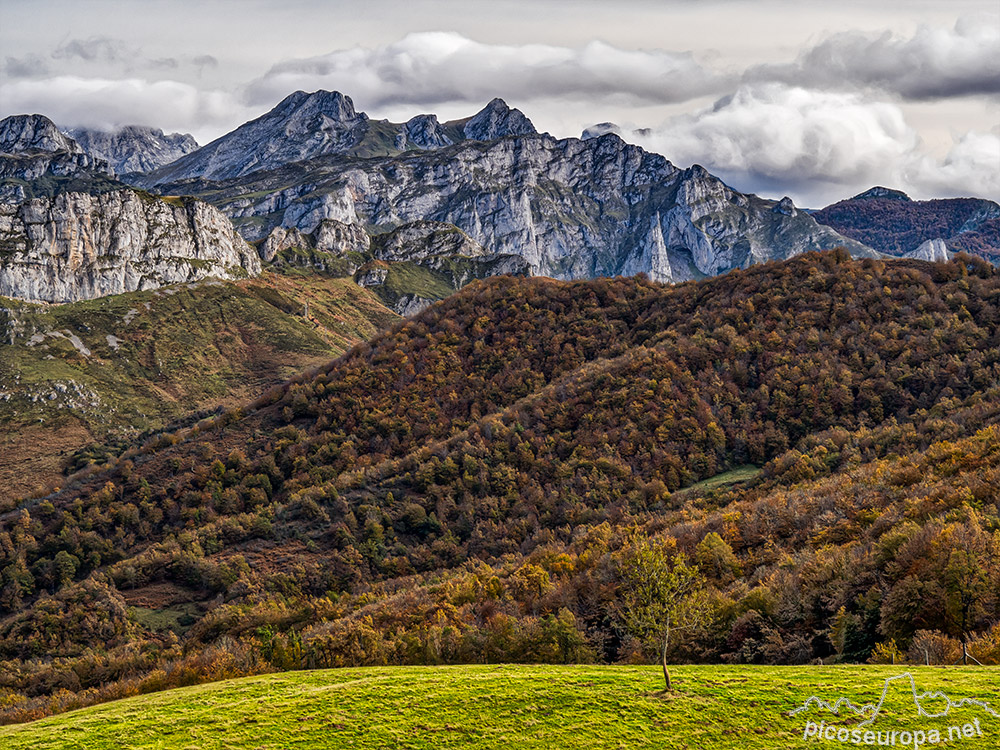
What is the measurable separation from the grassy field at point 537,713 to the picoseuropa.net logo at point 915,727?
0.07m

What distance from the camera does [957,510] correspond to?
109ft

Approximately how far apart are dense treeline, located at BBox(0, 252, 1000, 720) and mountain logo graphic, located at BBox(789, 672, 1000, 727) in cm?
587

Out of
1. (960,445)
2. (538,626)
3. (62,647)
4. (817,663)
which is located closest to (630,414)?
(960,445)

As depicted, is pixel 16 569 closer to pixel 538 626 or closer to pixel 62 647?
pixel 62 647

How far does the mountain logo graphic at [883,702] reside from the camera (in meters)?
17.2

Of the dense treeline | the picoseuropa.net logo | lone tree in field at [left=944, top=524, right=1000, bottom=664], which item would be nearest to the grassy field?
the picoseuropa.net logo

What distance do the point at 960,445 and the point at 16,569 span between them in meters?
81.4

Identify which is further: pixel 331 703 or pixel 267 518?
pixel 267 518

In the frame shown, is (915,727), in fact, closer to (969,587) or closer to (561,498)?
(969,587)

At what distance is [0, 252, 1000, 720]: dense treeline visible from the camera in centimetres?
3084

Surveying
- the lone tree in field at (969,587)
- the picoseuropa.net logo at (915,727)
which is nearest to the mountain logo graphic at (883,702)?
the picoseuropa.net logo at (915,727)

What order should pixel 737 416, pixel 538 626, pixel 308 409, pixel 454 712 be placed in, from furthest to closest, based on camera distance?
1. pixel 308 409
2. pixel 737 416
3. pixel 538 626
4. pixel 454 712

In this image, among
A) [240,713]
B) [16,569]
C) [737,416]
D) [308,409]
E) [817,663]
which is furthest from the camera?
[308,409]

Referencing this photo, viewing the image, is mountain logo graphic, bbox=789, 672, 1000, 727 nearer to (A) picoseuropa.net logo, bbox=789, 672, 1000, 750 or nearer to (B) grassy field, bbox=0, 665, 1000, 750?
(A) picoseuropa.net logo, bbox=789, 672, 1000, 750
